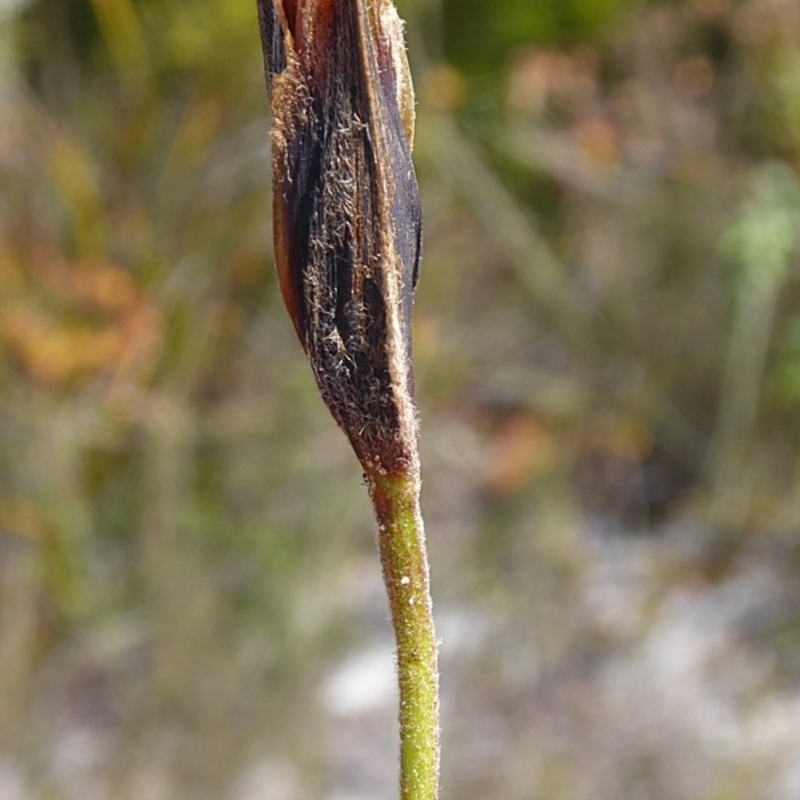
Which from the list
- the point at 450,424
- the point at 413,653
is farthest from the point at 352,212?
the point at 450,424

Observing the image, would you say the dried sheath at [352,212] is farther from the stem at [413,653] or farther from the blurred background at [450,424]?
the blurred background at [450,424]

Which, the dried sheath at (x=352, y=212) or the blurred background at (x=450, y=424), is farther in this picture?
the blurred background at (x=450, y=424)

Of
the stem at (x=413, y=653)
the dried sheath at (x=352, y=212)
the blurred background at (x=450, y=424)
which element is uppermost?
the blurred background at (x=450, y=424)

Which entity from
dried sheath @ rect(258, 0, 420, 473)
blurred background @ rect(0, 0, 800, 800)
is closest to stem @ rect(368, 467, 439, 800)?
dried sheath @ rect(258, 0, 420, 473)

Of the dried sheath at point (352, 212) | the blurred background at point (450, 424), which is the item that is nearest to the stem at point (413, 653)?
the dried sheath at point (352, 212)

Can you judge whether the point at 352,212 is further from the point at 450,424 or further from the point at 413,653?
the point at 450,424

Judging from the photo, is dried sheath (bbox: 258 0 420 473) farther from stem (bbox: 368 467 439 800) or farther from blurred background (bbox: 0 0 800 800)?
blurred background (bbox: 0 0 800 800)
